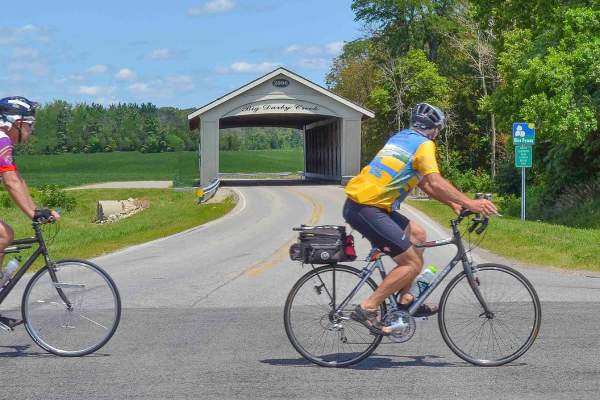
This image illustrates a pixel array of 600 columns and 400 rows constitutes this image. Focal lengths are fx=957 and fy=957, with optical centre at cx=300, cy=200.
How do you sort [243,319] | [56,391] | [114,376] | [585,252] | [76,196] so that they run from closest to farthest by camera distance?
[56,391] → [114,376] → [243,319] → [585,252] → [76,196]

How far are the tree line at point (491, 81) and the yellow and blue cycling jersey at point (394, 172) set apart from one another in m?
23.4

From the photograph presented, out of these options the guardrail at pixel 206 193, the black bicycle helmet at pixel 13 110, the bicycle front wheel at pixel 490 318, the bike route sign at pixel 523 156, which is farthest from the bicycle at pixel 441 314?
the guardrail at pixel 206 193

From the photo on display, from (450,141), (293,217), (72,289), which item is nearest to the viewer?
(72,289)

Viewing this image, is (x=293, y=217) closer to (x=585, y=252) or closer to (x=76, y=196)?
(x=585, y=252)

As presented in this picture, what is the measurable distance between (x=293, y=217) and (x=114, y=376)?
1018 inches

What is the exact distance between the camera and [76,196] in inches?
2333

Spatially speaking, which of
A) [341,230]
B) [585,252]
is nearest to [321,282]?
[341,230]

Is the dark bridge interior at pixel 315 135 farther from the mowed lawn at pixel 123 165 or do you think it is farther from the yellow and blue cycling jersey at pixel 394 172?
the yellow and blue cycling jersey at pixel 394 172

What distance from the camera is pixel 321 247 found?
23.4 feet

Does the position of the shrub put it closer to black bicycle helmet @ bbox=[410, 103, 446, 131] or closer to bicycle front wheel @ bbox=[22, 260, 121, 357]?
bicycle front wheel @ bbox=[22, 260, 121, 357]

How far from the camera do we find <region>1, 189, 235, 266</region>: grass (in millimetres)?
23895

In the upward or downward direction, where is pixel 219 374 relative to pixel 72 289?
downward

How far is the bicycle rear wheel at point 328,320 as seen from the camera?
285 inches

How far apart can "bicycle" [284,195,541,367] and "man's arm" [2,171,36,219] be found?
2.13m
